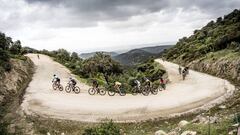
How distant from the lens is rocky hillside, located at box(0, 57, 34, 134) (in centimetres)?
2294

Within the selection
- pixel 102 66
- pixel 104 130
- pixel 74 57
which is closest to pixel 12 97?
pixel 104 130

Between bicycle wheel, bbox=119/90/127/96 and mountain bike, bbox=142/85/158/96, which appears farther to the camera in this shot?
mountain bike, bbox=142/85/158/96

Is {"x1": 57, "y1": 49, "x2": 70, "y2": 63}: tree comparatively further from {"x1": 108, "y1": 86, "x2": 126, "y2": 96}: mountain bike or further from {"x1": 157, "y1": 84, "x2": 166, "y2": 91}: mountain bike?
{"x1": 108, "y1": 86, "x2": 126, "y2": 96}: mountain bike

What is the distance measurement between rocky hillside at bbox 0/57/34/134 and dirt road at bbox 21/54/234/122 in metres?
0.89

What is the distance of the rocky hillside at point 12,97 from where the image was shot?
2294cm

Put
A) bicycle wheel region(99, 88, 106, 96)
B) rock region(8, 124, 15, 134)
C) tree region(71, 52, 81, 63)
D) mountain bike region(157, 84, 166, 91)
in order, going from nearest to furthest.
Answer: rock region(8, 124, 15, 134)
bicycle wheel region(99, 88, 106, 96)
mountain bike region(157, 84, 166, 91)
tree region(71, 52, 81, 63)

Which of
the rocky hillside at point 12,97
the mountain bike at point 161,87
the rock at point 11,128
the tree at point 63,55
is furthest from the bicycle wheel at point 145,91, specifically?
the tree at point 63,55

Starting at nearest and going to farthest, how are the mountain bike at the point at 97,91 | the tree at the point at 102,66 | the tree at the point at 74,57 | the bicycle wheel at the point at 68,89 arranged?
the mountain bike at the point at 97,91
the bicycle wheel at the point at 68,89
the tree at the point at 102,66
the tree at the point at 74,57

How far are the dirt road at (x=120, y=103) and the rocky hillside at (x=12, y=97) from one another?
0.89m

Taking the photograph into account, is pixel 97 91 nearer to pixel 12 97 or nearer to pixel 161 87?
pixel 161 87

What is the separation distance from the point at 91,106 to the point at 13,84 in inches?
435

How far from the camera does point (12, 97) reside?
32.2m

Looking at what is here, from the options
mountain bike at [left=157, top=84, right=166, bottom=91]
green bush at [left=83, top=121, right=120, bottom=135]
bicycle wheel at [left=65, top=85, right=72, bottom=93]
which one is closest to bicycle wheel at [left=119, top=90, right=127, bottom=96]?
mountain bike at [left=157, top=84, right=166, bottom=91]

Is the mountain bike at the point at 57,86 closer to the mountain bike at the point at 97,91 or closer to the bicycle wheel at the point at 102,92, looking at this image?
the mountain bike at the point at 97,91
